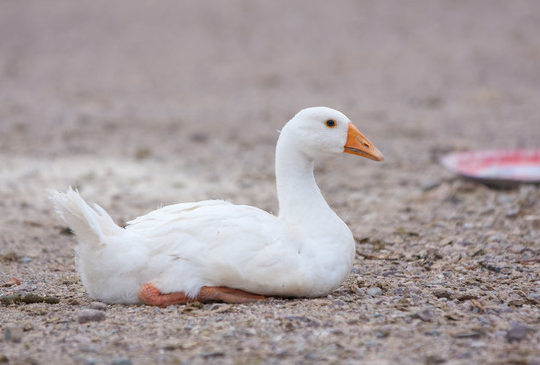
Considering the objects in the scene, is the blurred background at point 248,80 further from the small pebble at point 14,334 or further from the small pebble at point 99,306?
the small pebble at point 14,334

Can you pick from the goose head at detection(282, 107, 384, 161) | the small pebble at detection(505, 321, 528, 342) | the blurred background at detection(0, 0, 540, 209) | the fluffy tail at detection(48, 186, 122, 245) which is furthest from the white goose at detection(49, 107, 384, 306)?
the blurred background at detection(0, 0, 540, 209)

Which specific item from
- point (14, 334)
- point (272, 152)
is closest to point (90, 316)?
point (14, 334)

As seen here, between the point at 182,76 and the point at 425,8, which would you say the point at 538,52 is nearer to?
the point at 425,8

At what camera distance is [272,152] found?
1130cm

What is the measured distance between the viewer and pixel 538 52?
58.6 ft

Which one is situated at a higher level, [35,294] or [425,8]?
[425,8]

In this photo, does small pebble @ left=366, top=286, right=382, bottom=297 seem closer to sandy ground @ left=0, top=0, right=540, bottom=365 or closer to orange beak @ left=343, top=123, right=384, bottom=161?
sandy ground @ left=0, top=0, right=540, bottom=365

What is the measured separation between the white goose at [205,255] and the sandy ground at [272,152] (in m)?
0.13

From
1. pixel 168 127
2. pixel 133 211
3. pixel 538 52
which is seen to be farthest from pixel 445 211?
pixel 538 52

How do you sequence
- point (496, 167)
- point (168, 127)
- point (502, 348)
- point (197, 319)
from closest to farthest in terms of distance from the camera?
point (502, 348), point (197, 319), point (496, 167), point (168, 127)

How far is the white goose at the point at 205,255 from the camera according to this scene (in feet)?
15.3

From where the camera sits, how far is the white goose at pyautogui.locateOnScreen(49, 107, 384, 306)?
4648mm

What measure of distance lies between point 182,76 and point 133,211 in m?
9.21

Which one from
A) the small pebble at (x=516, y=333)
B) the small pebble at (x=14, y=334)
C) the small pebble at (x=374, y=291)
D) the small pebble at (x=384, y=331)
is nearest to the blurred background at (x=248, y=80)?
the small pebble at (x=374, y=291)
